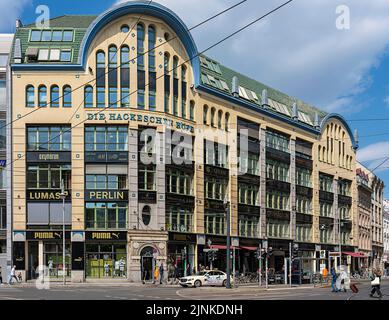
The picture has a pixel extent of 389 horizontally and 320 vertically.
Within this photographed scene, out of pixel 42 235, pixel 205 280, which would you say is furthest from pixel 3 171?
pixel 205 280

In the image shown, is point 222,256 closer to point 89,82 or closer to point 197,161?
point 197,161

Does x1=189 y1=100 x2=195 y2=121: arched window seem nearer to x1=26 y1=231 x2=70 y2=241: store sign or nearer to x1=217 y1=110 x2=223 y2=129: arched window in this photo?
x1=217 y1=110 x2=223 y2=129: arched window

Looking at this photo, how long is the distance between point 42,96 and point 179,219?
51.8 feet

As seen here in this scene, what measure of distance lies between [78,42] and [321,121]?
38004mm

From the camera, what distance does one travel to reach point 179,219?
62406mm

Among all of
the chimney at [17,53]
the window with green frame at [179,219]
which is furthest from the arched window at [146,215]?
the chimney at [17,53]

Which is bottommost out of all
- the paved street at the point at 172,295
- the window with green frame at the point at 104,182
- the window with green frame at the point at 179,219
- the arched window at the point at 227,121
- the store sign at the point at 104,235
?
the paved street at the point at 172,295

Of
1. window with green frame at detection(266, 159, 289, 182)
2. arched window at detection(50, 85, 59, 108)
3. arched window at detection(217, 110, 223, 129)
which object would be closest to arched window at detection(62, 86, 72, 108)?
arched window at detection(50, 85, 59, 108)

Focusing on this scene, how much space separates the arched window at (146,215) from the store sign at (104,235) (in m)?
2.41

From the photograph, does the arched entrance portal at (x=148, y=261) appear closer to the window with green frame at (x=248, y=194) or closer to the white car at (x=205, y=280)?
the white car at (x=205, y=280)

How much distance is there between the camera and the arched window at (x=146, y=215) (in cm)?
5938

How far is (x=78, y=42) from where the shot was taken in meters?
60.5

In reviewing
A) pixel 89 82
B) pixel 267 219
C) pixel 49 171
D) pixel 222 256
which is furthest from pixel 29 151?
pixel 267 219

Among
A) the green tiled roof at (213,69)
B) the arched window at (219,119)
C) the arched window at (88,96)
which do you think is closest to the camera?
the arched window at (88,96)
